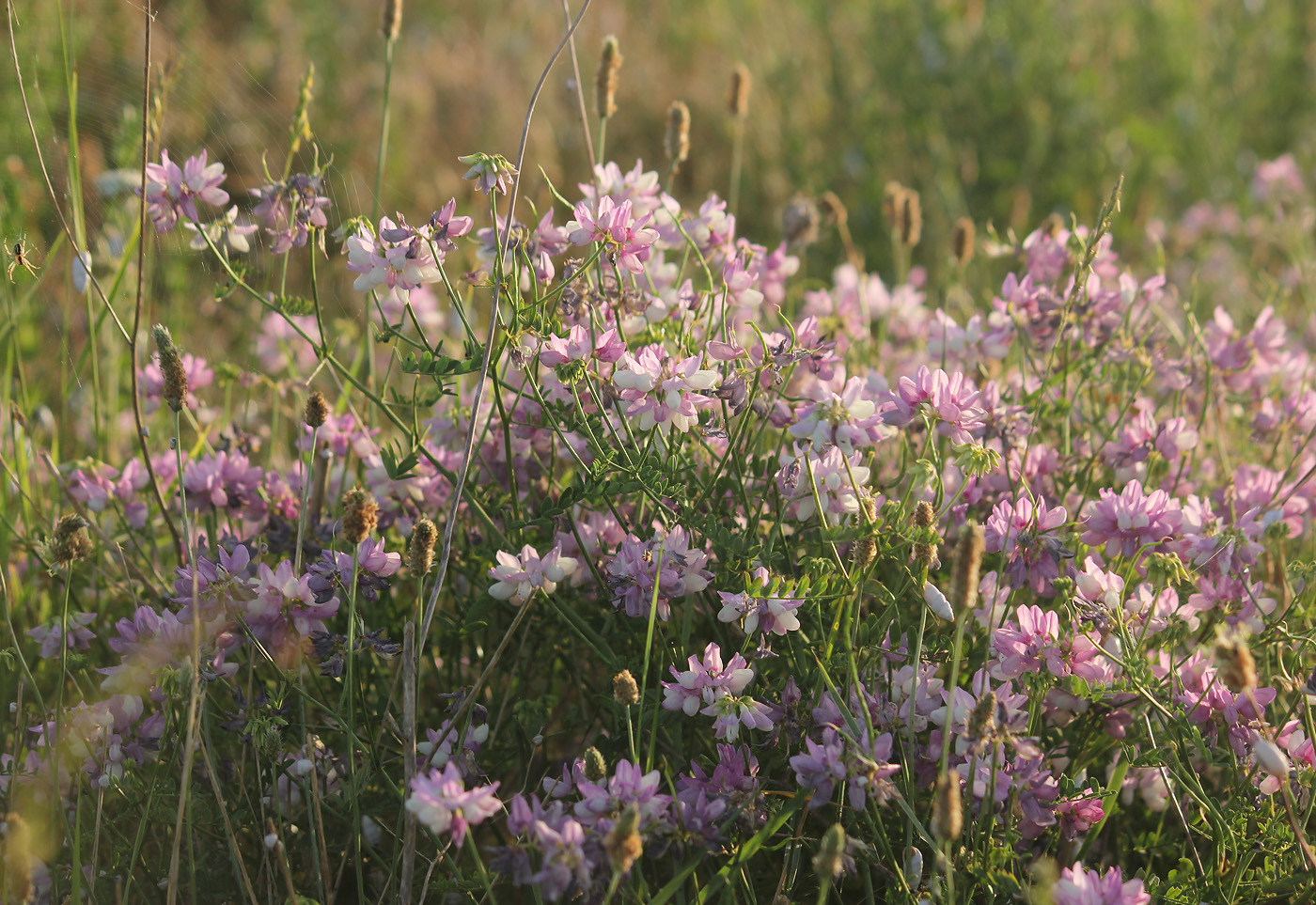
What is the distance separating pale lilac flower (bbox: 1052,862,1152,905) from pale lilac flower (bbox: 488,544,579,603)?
64cm

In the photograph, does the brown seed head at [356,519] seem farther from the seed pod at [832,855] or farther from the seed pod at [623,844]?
the seed pod at [832,855]

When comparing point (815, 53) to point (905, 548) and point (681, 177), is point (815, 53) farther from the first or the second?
point (905, 548)

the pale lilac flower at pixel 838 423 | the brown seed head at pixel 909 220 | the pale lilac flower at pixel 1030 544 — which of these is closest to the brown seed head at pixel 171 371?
the pale lilac flower at pixel 838 423

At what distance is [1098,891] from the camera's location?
112 cm

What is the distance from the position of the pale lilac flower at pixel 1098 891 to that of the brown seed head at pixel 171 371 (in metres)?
1.10

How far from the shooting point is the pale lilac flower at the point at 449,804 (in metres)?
1.01

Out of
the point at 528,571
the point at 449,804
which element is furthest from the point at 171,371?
the point at 449,804

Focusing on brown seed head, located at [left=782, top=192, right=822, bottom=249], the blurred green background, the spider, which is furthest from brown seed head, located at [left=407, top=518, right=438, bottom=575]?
the blurred green background

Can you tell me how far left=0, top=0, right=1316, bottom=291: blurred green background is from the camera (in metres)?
4.11

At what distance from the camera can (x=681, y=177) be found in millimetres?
4914

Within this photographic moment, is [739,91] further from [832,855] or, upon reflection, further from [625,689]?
[832,855]

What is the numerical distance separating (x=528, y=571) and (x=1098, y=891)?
2.37ft

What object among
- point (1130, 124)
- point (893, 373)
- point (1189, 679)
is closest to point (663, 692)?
point (1189, 679)

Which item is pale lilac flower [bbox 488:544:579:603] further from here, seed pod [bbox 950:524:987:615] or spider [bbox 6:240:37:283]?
spider [bbox 6:240:37:283]
